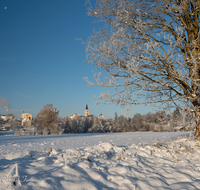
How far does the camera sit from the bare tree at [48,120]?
28.1 metres

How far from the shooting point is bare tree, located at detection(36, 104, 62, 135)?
28125 mm

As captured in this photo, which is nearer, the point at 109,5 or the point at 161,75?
the point at 161,75

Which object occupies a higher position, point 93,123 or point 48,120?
point 48,120

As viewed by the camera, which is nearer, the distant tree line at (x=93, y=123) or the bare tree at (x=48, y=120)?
the distant tree line at (x=93, y=123)

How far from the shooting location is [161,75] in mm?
4895

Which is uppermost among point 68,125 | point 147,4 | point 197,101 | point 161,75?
point 147,4

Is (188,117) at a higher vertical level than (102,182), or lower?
higher

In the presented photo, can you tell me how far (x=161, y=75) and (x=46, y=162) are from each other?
4.03 m

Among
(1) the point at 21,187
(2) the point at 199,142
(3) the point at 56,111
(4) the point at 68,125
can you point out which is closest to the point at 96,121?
(4) the point at 68,125

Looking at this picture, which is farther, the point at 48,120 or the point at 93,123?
the point at 93,123

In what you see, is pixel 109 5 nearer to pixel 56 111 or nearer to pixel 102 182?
pixel 102 182

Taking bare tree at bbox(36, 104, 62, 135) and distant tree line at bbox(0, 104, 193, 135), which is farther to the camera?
bare tree at bbox(36, 104, 62, 135)

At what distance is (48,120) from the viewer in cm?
2831

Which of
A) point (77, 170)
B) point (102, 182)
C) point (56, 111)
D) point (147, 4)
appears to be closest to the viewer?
point (102, 182)
